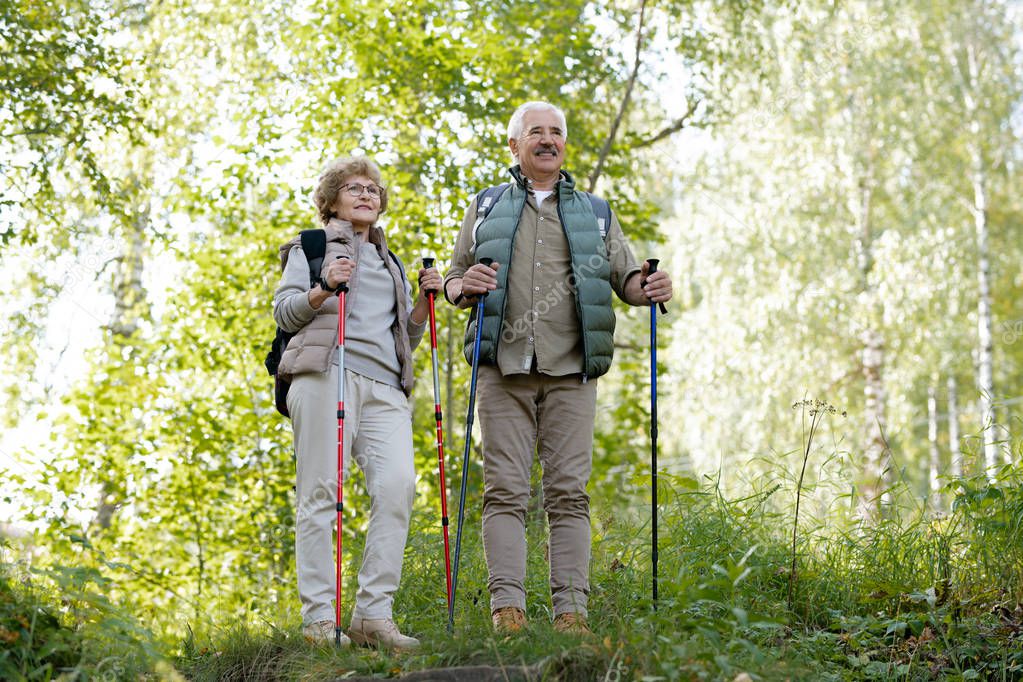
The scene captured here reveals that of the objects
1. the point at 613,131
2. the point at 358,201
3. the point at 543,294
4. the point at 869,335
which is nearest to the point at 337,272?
the point at 358,201

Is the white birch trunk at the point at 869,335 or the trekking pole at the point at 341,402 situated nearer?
the trekking pole at the point at 341,402

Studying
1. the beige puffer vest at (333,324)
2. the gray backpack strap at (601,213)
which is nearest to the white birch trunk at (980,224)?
the gray backpack strap at (601,213)

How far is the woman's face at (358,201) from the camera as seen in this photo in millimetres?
4555

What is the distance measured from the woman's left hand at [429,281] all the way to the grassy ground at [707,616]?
130cm

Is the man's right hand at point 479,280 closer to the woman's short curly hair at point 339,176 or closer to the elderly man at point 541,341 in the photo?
the elderly man at point 541,341

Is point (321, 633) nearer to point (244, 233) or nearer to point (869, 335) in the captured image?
point (244, 233)

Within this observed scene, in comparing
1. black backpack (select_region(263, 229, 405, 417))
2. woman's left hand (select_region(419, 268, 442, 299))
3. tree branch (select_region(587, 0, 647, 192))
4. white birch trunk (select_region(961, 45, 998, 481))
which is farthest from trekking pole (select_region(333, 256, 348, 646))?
white birch trunk (select_region(961, 45, 998, 481))

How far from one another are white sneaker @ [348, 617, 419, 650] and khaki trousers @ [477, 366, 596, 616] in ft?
1.20

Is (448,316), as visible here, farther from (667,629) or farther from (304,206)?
(667,629)

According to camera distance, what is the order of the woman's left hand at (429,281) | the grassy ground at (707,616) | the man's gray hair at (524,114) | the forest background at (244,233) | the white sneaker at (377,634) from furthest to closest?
1. the forest background at (244,233)
2. the woman's left hand at (429,281)
3. the man's gray hair at (524,114)
4. the white sneaker at (377,634)
5. the grassy ground at (707,616)

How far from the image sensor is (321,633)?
13.5 feet

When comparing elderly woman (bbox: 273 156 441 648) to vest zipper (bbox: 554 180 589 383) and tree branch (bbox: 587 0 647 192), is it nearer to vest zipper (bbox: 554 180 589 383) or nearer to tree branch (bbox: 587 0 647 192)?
vest zipper (bbox: 554 180 589 383)

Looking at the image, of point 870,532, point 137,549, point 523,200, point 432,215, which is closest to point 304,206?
point 432,215

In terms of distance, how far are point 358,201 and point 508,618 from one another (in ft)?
5.97
